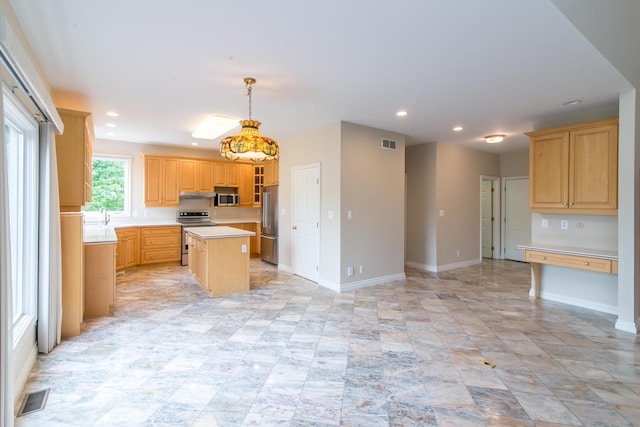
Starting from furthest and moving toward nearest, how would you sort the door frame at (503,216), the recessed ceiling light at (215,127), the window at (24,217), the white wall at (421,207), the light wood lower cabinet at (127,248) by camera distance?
the door frame at (503,216) < the white wall at (421,207) < the light wood lower cabinet at (127,248) < the recessed ceiling light at (215,127) < the window at (24,217)

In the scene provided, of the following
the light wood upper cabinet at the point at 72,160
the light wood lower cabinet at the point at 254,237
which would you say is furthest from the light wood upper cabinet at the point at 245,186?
the light wood upper cabinet at the point at 72,160

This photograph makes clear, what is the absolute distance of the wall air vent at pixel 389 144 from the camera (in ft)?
17.8

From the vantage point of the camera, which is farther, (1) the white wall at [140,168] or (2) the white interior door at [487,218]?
(2) the white interior door at [487,218]

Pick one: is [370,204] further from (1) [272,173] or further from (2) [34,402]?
(2) [34,402]

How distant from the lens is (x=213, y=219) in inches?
310

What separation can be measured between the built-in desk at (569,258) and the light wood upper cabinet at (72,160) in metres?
5.69

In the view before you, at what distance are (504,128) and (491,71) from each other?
258 centimetres

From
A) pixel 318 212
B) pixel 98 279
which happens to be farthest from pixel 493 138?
pixel 98 279

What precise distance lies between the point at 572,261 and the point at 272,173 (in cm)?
537

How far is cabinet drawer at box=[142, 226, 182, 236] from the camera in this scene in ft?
21.4

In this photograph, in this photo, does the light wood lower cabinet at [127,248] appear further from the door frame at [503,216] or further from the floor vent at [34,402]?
the door frame at [503,216]

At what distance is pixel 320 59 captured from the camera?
2775 mm

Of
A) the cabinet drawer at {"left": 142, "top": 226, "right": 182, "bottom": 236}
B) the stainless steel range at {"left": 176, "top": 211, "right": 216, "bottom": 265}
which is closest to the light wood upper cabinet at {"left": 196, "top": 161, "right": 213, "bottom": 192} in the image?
the stainless steel range at {"left": 176, "top": 211, "right": 216, "bottom": 265}

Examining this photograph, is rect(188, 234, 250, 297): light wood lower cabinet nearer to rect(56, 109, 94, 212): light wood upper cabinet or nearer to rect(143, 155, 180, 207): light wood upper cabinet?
rect(56, 109, 94, 212): light wood upper cabinet
